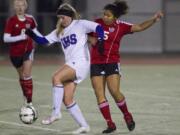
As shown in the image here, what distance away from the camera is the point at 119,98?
11039 mm

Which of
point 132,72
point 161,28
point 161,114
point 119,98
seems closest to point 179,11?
point 161,28

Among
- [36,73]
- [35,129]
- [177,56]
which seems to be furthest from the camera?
[177,56]

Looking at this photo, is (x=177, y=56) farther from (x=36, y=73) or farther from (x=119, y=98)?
(x=119, y=98)

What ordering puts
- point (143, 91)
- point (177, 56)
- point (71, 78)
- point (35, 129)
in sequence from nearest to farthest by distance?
point (71, 78)
point (35, 129)
point (143, 91)
point (177, 56)

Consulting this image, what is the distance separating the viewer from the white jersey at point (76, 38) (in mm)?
10570

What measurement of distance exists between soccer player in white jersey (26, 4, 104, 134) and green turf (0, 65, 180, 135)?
0.62m

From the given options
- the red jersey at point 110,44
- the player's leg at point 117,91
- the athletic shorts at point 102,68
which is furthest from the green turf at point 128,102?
the red jersey at point 110,44

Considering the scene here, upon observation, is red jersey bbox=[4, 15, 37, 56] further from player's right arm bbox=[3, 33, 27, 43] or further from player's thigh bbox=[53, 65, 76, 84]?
player's thigh bbox=[53, 65, 76, 84]

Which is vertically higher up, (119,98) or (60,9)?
(60,9)

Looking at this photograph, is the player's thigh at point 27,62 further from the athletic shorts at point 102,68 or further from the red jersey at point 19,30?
Result: the athletic shorts at point 102,68

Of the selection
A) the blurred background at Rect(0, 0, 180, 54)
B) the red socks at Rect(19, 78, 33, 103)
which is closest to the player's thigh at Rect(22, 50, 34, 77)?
the red socks at Rect(19, 78, 33, 103)

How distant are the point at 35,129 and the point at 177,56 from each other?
1808 centimetres

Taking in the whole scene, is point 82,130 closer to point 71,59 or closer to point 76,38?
point 71,59

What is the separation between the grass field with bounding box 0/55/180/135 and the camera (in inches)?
449
